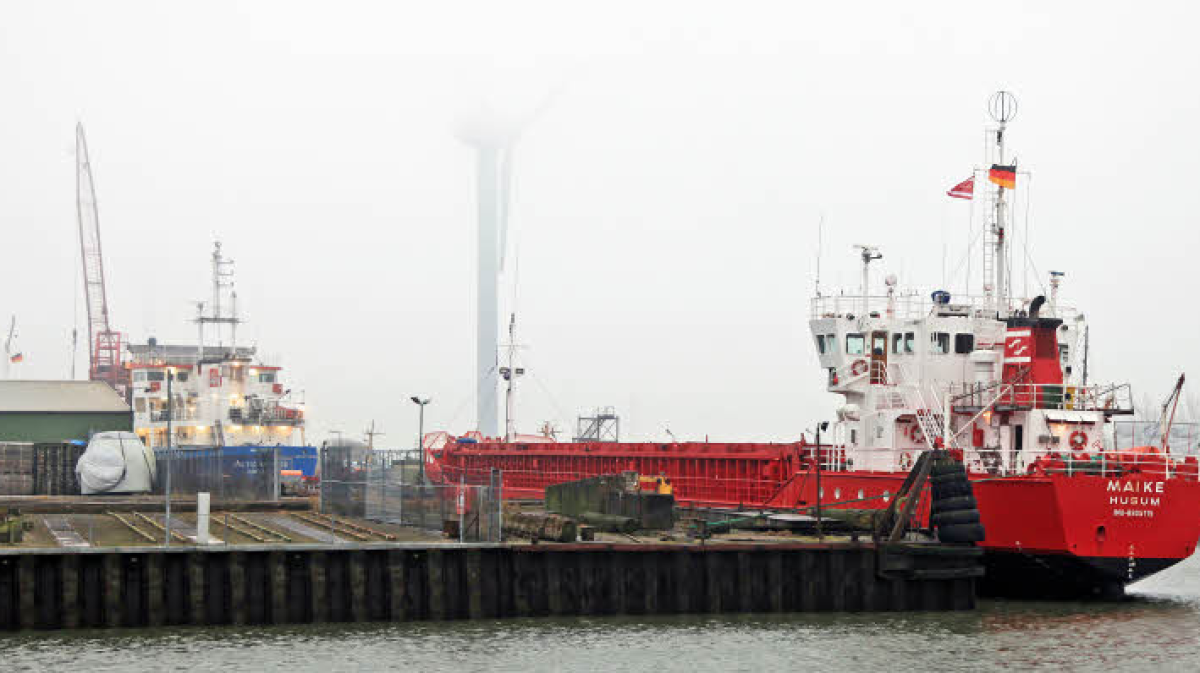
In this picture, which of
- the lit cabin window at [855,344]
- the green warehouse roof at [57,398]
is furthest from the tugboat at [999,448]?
the green warehouse roof at [57,398]

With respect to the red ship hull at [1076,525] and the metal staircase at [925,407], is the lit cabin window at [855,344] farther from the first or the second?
the red ship hull at [1076,525]

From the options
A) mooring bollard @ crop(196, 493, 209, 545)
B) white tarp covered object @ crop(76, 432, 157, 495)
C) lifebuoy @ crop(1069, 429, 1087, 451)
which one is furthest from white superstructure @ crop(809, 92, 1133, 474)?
white tarp covered object @ crop(76, 432, 157, 495)

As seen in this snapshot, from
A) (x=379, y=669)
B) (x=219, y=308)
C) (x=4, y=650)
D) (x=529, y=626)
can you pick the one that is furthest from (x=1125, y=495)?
(x=219, y=308)

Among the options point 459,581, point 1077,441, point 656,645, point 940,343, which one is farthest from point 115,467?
point 1077,441

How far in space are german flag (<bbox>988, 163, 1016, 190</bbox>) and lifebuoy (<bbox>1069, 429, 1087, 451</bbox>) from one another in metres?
8.37

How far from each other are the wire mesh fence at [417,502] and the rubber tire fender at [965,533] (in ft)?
38.6

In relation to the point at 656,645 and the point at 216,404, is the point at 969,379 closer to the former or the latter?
the point at 656,645

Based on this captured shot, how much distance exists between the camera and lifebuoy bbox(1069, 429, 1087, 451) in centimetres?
4412

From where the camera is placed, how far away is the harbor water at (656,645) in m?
31.5

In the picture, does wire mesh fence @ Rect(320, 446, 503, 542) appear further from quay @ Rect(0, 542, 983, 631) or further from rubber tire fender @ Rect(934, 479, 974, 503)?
rubber tire fender @ Rect(934, 479, 974, 503)

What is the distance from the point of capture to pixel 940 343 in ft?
155

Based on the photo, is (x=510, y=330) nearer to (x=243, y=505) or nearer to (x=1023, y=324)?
(x=243, y=505)

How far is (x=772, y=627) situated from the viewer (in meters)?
36.6

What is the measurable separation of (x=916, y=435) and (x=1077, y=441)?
16.5ft
